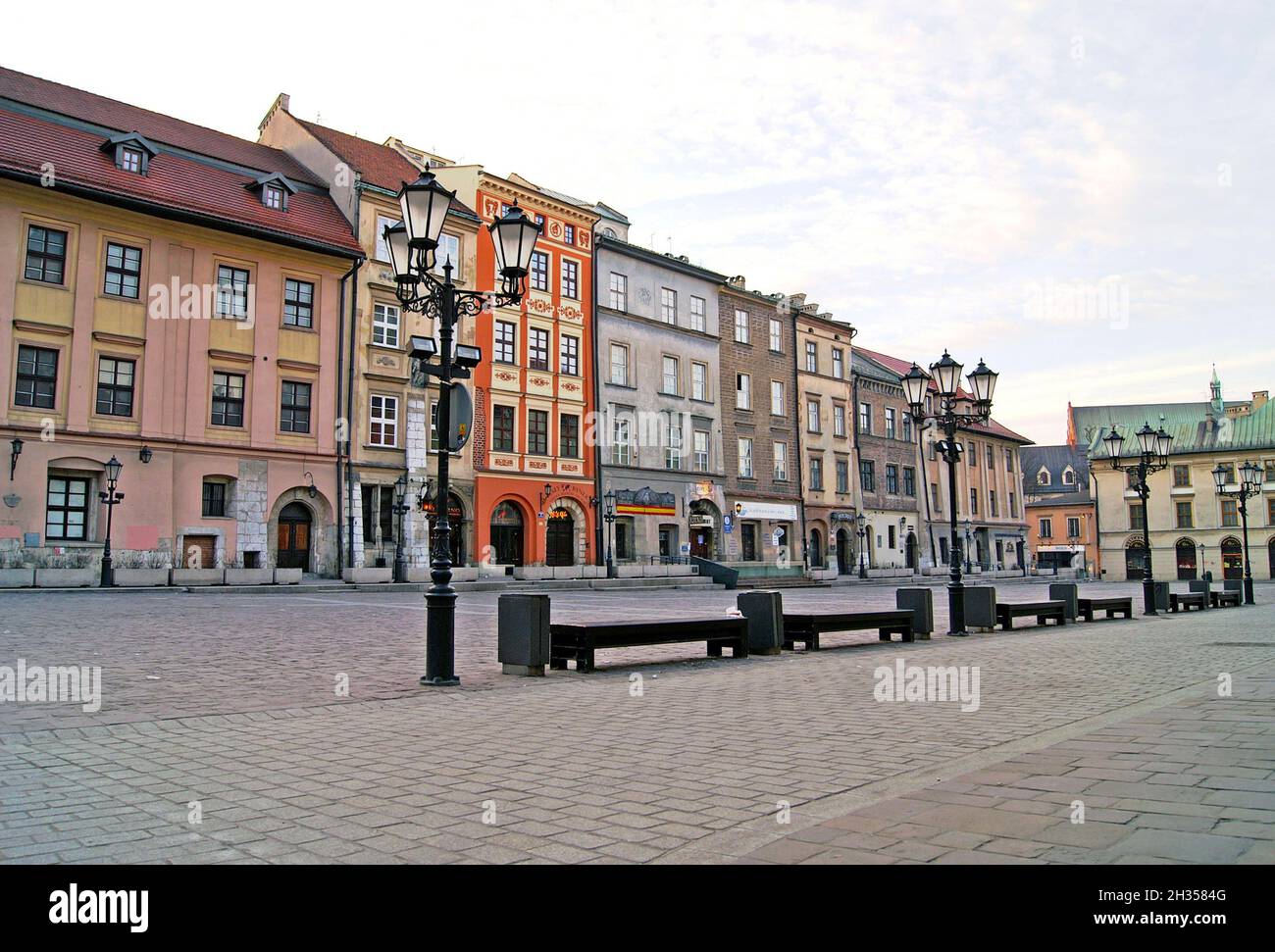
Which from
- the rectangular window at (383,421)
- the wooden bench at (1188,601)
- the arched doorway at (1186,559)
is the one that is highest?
the rectangular window at (383,421)

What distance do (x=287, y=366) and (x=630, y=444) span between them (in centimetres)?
1695

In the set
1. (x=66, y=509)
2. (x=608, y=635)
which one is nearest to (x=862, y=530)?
(x=66, y=509)

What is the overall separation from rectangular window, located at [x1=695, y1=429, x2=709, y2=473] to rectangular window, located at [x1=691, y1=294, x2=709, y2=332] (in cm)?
570

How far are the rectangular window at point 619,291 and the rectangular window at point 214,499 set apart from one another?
20.5 meters

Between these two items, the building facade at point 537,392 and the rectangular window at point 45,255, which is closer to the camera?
the rectangular window at point 45,255

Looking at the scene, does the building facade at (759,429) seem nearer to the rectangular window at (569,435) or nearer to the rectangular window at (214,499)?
the rectangular window at (569,435)

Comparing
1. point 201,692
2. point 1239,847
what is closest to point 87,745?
point 201,692

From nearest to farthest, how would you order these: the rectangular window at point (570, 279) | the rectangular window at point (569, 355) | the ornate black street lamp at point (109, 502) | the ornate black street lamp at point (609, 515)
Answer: the ornate black street lamp at point (109, 502), the ornate black street lamp at point (609, 515), the rectangular window at point (569, 355), the rectangular window at point (570, 279)

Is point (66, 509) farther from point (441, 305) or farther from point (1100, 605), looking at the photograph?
point (1100, 605)

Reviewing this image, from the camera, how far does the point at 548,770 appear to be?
561 centimetres

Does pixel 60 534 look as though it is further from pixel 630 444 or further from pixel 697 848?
pixel 697 848

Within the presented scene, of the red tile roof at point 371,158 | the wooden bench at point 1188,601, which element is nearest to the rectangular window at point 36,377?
the red tile roof at point 371,158

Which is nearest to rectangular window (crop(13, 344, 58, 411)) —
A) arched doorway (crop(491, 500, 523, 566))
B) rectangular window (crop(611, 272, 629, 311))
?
arched doorway (crop(491, 500, 523, 566))

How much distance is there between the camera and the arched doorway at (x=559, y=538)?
41.5 meters
